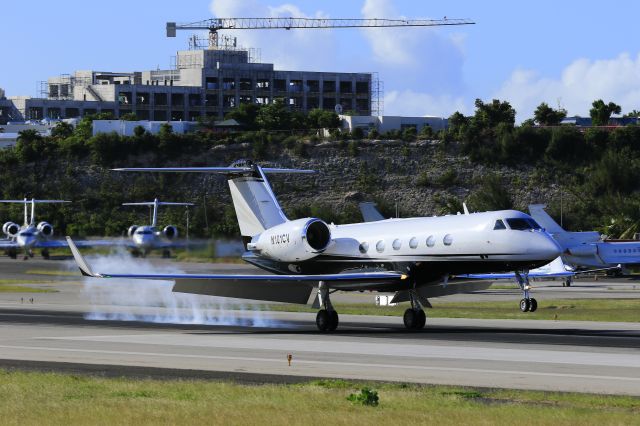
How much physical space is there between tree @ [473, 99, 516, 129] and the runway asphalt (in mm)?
96930

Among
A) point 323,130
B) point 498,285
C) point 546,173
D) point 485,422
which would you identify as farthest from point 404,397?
point 323,130

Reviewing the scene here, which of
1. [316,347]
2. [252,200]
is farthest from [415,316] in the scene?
[252,200]

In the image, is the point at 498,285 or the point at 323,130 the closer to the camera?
Answer: the point at 498,285

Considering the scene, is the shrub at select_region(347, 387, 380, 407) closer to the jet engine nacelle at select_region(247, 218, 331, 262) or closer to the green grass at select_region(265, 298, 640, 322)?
the jet engine nacelle at select_region(247, 218, 331, 262)

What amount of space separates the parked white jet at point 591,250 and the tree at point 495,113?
53945mm

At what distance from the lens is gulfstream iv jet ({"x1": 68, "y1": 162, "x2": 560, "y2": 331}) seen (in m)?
36.7

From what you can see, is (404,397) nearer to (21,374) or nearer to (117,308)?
(21,374)

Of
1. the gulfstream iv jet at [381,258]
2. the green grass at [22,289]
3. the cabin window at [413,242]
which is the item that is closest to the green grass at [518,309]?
the gulfstream iv jet at [381,258]

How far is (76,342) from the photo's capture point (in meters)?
34.8

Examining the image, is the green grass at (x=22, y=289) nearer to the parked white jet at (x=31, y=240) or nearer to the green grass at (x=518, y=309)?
the green grass at (x=518, y=309)

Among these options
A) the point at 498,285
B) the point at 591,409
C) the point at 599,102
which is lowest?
the point at 498,285

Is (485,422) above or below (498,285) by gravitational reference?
→ above

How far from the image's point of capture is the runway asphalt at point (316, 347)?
26344 millimetres

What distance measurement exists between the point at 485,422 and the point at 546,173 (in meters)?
120
